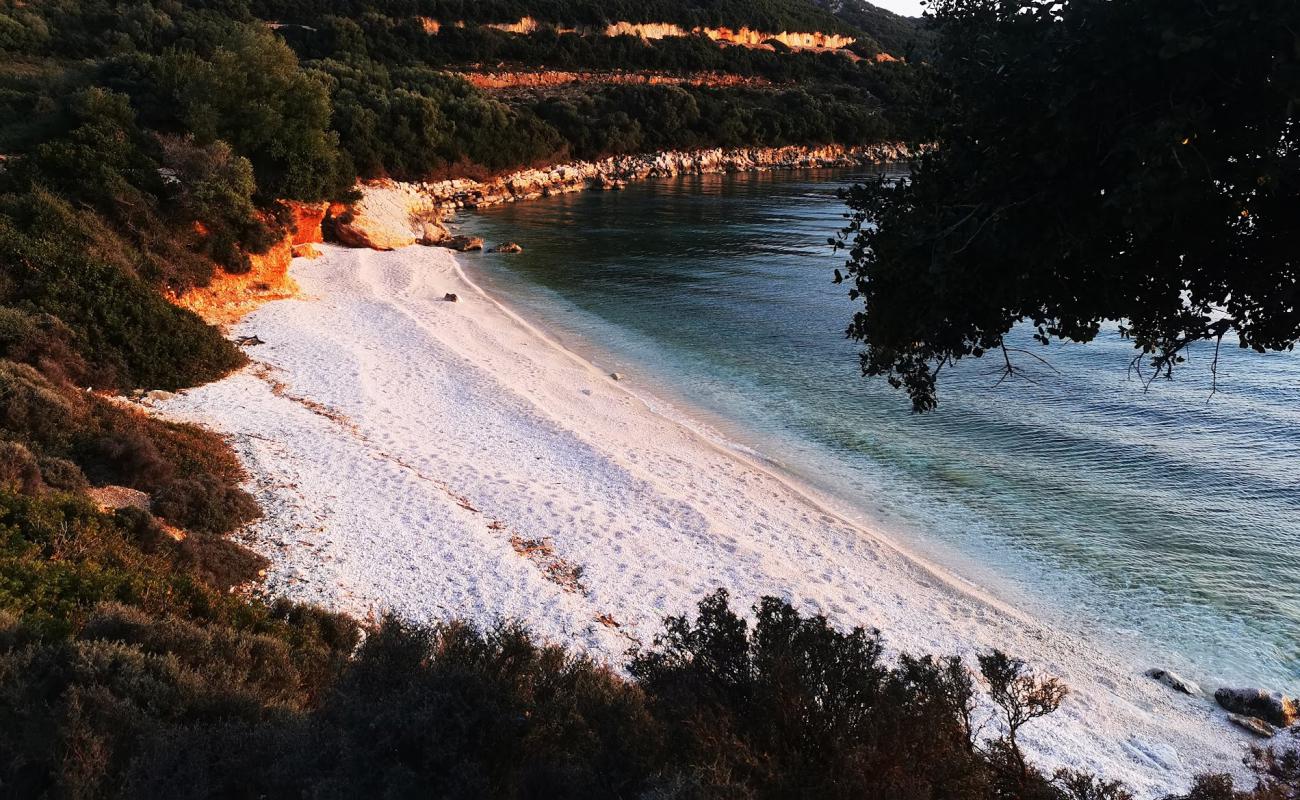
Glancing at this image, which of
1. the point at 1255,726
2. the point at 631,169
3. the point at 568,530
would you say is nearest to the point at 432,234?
the point at 568,530

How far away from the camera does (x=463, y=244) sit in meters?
41.0

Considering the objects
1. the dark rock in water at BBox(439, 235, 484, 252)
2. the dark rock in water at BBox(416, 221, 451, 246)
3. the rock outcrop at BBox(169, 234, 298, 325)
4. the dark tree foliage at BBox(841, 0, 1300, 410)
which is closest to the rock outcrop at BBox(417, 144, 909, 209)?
the dark rock in water at BBox(416, 221, 451, 246)

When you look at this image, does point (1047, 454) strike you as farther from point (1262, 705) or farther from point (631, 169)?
point (631, 169)

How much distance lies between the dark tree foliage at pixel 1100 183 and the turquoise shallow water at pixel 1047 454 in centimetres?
729

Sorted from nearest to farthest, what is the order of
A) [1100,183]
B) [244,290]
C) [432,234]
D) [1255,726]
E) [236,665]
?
[1100,183] < [236,665] < [1255,726] < [244,290] < [432,234]

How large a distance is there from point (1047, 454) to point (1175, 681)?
25.2 feet

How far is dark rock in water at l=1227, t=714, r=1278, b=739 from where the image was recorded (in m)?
8.94

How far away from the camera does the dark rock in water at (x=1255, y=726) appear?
894 cm

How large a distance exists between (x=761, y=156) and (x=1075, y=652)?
84.4 meters

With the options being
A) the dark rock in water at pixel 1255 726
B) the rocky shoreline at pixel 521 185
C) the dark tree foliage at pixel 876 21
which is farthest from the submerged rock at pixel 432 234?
the dark tree foliage at pixel 876 21

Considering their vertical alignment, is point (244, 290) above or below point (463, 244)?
below

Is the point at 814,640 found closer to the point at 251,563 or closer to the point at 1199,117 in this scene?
the point at 1199,117

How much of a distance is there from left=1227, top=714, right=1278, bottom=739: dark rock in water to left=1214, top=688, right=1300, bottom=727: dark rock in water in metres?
0.11

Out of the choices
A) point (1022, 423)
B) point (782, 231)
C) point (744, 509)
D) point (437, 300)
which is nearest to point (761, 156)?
point (782, 231)
